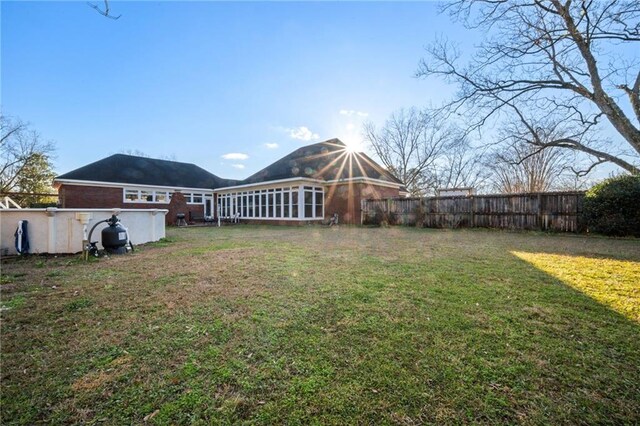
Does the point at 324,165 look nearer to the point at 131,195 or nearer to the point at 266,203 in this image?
the point at 266,203

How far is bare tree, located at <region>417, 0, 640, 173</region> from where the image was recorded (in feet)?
28.1

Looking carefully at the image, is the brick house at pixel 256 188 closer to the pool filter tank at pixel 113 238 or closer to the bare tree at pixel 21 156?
the bare tree at pixel 21 156

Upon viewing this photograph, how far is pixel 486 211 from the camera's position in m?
13.0

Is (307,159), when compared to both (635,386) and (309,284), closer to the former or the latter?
(309,284)

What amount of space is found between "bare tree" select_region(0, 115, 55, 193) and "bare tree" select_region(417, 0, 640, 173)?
109 ft

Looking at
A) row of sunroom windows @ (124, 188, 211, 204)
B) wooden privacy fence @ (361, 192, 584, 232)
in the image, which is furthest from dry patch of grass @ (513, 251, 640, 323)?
row of sunroom windows @ (124, 188, 211, 204)

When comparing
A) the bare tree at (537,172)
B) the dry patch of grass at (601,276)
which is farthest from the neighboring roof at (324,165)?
the dry patch of grass at (601,276)

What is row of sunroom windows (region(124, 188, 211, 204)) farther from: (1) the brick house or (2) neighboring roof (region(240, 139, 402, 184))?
(2) neighboring roof (region(240, 139, 402, 184))

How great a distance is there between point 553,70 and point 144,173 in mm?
26142

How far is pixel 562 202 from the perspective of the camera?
1092 centimetres

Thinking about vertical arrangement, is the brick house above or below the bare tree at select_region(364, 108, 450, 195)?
below

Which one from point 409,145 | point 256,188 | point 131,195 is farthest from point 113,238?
point 409,145

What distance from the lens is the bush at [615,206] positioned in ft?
30.1

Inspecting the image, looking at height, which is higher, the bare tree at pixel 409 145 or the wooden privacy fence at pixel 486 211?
the bare tree at pixel 409 145
